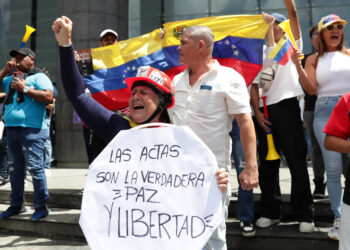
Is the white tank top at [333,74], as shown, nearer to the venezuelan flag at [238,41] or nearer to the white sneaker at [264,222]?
the venezuelan flag at [238,41]

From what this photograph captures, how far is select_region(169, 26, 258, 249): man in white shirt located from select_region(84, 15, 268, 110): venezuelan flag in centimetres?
99

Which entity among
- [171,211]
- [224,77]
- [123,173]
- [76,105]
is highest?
[224,77]

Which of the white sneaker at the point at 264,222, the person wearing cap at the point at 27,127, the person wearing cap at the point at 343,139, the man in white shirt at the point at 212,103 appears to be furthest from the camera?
the person wearing cap at the point at 27,127

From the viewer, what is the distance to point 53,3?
10.1 meters

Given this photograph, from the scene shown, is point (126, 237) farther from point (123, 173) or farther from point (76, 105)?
point (76, 105)

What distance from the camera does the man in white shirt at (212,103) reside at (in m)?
2.21

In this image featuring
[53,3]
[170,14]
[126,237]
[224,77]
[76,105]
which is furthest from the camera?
[170,14]

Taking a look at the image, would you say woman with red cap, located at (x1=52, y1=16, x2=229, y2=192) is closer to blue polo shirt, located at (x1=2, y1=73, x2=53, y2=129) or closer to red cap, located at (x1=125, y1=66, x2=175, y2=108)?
red cap, located at (x1=125, y1=66, x2=175, y2=108)

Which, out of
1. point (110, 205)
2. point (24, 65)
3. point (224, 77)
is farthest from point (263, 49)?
point (24, 65)

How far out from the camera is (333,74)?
3170 mm

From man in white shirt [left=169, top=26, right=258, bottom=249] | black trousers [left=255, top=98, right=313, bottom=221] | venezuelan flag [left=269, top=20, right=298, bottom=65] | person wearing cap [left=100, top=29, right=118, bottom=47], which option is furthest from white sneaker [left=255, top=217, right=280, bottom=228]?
person wearing cap [left=100, top=29, right=118, bottom=47]

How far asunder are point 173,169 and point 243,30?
2133 mm

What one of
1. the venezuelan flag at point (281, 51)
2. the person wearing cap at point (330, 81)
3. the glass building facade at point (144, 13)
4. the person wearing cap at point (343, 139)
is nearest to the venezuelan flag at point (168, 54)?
the venezuelan flag at point (281, 51)

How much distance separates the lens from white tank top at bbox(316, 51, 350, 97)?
10.3 feet
